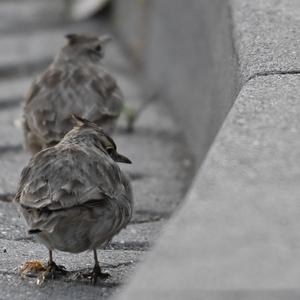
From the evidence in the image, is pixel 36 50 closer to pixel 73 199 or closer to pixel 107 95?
pixel 107 95

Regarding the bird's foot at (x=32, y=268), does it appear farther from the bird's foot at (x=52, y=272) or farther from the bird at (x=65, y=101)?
the bird at (x=65, y=101)

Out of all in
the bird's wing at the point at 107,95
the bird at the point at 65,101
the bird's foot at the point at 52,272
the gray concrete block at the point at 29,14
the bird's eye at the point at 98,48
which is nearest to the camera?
the bird's foot at the point at 52,272

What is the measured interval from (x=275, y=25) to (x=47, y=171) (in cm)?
202

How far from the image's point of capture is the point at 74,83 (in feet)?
23.6

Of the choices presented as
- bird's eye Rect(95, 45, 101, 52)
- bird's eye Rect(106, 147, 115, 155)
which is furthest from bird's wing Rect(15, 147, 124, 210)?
bird's eye Rect(95, 45, 101, 52)

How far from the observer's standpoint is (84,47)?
7980 mm

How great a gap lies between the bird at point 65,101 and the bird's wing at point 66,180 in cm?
162

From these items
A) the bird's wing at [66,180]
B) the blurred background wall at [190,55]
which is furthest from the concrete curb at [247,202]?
the bird's wing at [66,180]

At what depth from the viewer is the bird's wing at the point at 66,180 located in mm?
4606

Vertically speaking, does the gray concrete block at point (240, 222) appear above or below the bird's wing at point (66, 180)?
above

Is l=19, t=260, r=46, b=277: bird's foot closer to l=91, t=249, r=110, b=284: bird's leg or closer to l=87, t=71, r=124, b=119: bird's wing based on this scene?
l=91, t=249, r=110, b=284: bird's leg

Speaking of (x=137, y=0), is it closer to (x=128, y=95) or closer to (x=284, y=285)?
(x=128, y=95)

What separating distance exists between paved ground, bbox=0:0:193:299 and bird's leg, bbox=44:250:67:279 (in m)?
0.06

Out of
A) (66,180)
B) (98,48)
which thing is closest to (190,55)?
(98,48)
